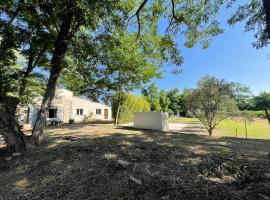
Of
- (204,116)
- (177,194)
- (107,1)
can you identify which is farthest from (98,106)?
(177,194)

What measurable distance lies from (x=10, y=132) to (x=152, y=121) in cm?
900

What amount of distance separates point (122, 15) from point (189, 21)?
2502 mm

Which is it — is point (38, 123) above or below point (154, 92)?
below

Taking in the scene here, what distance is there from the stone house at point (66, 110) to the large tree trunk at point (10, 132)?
7831mm

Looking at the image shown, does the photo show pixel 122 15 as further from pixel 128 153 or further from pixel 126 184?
pixel 126 184

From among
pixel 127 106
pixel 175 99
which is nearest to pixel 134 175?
pixel 127 106

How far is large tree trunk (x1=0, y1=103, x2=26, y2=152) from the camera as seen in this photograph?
542cm

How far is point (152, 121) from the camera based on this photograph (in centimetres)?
1315

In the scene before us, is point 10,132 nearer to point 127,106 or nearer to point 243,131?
point 127,106

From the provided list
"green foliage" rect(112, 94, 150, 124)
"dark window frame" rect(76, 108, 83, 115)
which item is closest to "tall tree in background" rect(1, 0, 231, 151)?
"green foliage" rect(112, 94, 150, 124)

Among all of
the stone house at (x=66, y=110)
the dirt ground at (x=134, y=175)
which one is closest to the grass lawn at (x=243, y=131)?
the dirt ground at (x=134, y=175)

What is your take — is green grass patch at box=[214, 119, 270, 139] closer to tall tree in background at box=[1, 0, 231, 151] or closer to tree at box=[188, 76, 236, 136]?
tree at box=[188, 76, 236, 136]

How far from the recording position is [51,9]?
5.65 metres

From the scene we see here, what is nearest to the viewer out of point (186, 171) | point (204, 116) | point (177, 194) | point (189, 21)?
point (177, 194)
